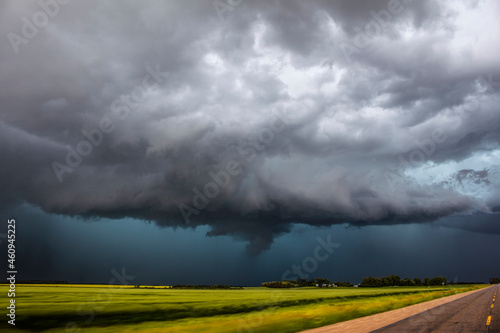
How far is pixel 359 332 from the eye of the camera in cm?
1571

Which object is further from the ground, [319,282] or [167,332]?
[167,332]

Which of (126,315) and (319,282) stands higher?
(126,315)

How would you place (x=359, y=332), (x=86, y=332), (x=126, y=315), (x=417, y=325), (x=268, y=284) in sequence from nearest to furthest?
(x=359, y=332)
(x=417, y=325)
(x=86, y=332)
(x=126, y=315)
(x=268, y=284)

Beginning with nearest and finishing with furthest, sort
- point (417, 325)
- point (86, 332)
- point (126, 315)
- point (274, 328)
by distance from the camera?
point (417, 325) < point (274, 328) < point (86, 332) < point (126, 315)

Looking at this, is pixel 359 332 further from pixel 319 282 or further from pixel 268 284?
pixel 319 282

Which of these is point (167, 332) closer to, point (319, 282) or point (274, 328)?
point (274, 328)

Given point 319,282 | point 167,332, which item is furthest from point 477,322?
point 319,282

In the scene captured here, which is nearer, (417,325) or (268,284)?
(417,325)

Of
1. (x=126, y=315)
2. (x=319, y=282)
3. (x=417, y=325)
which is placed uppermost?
(x=417, y=325)

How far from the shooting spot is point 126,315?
31203 millimetres

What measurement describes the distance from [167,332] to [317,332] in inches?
367

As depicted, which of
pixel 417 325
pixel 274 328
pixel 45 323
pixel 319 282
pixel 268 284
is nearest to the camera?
pixel 417 325

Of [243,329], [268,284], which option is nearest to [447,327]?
[243,329]

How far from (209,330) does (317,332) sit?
7064mm
